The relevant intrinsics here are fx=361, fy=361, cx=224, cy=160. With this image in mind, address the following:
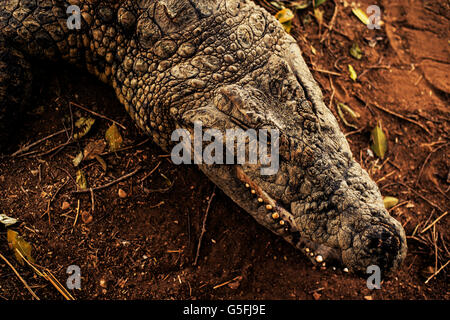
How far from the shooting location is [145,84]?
7.64 ft

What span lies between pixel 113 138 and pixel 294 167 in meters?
1.30

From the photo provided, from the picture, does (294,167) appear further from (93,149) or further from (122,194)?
(93,149)

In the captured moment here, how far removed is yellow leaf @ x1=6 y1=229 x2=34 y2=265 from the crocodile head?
3.82 feet

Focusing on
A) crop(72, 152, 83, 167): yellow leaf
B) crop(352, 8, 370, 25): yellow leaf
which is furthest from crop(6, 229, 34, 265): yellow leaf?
crop(352, 8, 370, 25): yellow leaf

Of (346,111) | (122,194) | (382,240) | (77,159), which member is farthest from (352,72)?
(77,159)

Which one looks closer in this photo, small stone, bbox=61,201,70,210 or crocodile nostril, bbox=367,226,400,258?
crocodile nostril, bbox=367,226,400,258

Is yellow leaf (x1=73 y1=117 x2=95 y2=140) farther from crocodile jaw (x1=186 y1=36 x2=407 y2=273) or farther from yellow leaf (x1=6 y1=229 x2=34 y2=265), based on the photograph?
crocodile jaw (x1=186 y1=36 x2=407 y2=273)

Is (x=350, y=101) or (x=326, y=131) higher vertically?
(x=326, y=131)

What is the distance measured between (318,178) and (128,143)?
135 cm

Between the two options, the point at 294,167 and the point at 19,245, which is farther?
the point at 19,245

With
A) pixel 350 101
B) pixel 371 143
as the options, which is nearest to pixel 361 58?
pixel 350 101

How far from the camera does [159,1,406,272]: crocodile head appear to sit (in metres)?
1.81

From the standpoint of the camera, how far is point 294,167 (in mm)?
1903
